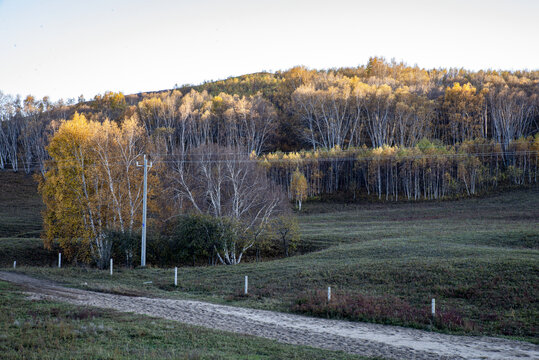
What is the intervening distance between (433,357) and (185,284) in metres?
15.9

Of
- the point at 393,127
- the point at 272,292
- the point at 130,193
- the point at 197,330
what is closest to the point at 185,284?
the point at 272,292

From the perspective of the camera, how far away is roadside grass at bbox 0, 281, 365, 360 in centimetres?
1016

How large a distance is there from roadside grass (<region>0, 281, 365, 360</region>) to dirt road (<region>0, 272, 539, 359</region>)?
129cm

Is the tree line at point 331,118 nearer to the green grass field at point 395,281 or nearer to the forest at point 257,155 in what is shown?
the forest at point 257,155

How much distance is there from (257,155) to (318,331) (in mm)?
74965

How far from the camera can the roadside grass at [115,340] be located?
10156 mm

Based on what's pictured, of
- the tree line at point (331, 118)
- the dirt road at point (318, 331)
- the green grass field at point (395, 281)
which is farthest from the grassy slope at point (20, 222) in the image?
the dirt road at point (318, 331)

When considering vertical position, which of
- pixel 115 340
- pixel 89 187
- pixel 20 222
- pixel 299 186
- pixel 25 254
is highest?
pixel 89 187

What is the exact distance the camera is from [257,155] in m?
89.2

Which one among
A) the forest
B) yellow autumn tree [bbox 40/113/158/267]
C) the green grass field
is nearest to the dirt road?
the green grass field

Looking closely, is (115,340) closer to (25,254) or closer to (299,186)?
(25,254)

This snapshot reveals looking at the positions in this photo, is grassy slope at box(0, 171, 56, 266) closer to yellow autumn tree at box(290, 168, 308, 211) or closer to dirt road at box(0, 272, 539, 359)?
dirt road at box(0, 272, 539, 359)

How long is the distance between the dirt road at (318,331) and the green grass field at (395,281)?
4.00 ft

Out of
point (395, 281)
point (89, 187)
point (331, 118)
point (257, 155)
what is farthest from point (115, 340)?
point (331, 118)
